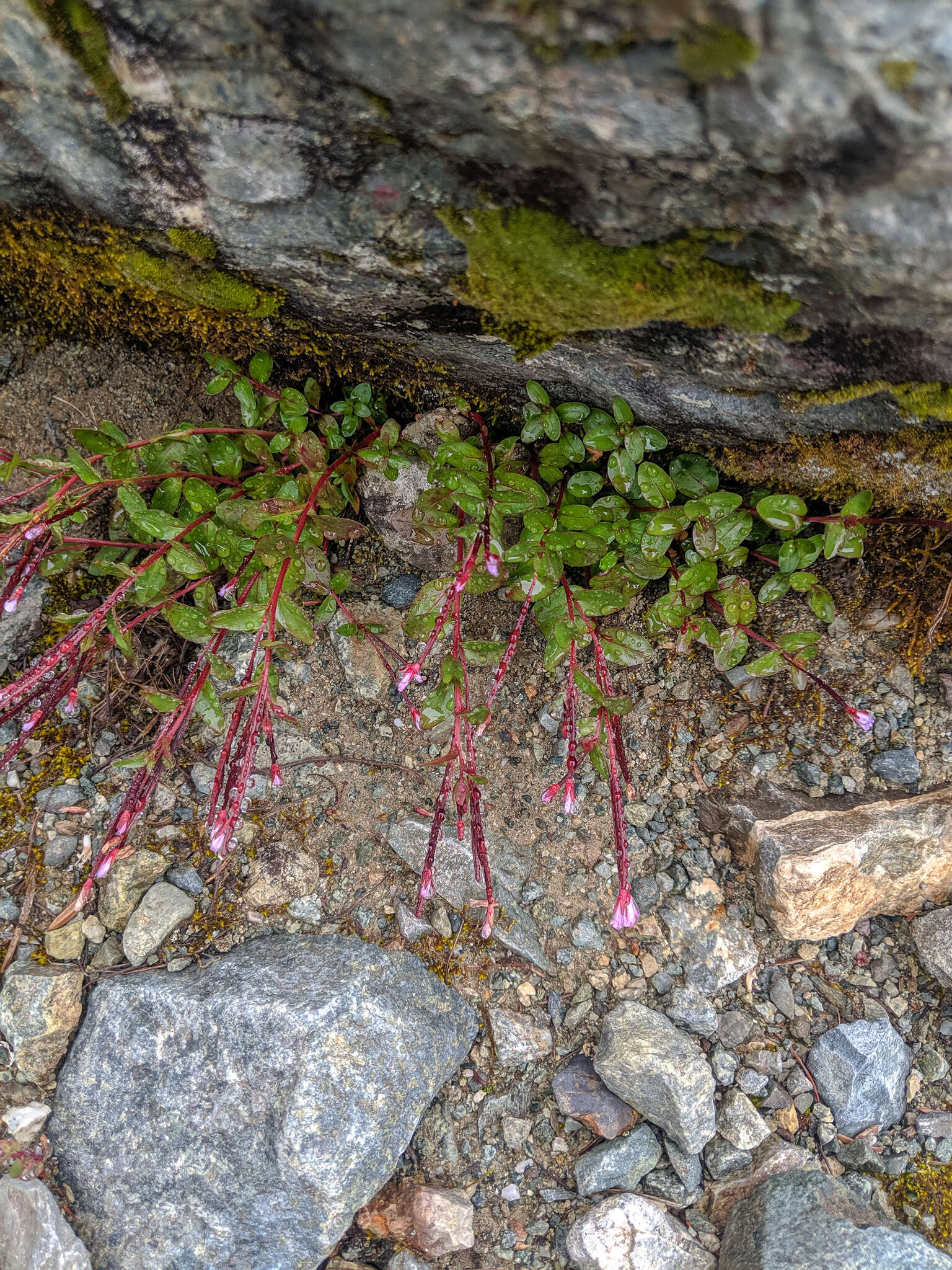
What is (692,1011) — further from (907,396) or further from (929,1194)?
(907,396)

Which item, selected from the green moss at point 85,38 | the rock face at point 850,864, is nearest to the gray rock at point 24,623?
the green moss at point 85,38

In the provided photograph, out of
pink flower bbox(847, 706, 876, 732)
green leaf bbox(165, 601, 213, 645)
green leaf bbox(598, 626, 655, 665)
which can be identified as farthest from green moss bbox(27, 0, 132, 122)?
pink flower bbox(847, 706, 876, 732)

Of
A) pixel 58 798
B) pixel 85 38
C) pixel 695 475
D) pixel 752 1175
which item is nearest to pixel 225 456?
pixel 85 38

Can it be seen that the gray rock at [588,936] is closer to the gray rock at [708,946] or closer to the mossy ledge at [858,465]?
the gray rock at [708,946]

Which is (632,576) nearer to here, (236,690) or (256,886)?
(236,690)

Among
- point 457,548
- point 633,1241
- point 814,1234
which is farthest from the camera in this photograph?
point 457,548

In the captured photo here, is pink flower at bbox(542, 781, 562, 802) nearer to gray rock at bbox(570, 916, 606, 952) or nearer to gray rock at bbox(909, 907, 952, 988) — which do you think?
gray rock at bbox(570, 916, 606, 952)
